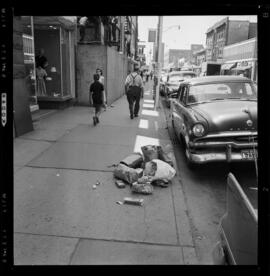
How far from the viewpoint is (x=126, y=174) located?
5062 mm

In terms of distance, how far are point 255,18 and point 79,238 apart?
270cm

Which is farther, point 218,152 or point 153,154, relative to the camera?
point 153,154

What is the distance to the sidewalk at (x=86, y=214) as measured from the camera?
3.19 m

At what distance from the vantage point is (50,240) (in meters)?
3.39

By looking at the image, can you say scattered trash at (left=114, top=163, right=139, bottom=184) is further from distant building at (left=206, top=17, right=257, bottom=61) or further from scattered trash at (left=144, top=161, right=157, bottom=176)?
distant building at (left=206, top=17, right=257, bottom=61)

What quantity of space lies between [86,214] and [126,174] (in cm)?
122

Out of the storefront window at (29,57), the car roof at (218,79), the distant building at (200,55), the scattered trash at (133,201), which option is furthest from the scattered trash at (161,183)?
the storefront window at (29,57)

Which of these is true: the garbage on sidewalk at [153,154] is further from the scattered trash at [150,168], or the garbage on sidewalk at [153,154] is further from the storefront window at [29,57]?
the storefront window at [29,57]

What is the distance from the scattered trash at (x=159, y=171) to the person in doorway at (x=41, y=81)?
7.89m

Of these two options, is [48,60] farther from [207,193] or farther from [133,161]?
[207,193]

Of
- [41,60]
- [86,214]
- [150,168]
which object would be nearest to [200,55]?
[41,60]

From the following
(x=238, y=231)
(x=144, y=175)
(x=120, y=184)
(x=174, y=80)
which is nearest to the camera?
(x=238, y=231)
